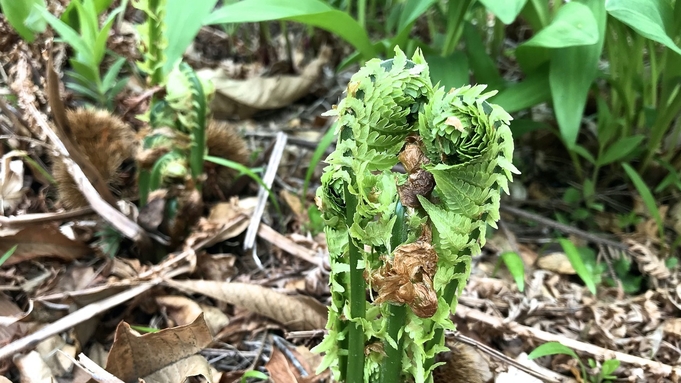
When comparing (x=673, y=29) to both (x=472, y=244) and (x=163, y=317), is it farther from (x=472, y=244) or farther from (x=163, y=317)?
(x=163, y=317)

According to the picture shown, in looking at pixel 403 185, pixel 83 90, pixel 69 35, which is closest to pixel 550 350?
pixel 403 185

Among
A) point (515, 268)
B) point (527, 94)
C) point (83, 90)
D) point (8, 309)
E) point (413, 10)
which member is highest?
point (413, 10)

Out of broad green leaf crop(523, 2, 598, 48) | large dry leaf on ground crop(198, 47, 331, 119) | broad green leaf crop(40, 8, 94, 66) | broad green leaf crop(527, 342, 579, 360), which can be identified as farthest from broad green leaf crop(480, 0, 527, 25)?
large dry leaf on ground crop(198, 47, 331, 119)

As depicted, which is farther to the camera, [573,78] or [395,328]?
[573,78]

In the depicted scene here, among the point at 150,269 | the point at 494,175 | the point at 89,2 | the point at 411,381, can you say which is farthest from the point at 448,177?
the point at 89,2

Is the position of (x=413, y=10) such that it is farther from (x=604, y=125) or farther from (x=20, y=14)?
(x=20, y=14)

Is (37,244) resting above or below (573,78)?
below

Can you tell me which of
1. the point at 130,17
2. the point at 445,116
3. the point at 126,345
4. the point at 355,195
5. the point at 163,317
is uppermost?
the point at 445,116

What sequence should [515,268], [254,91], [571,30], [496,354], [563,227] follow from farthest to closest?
1. [254,91]
2. [563,227]
3. [515,268]
4. [571,30]
5. [496,354]
